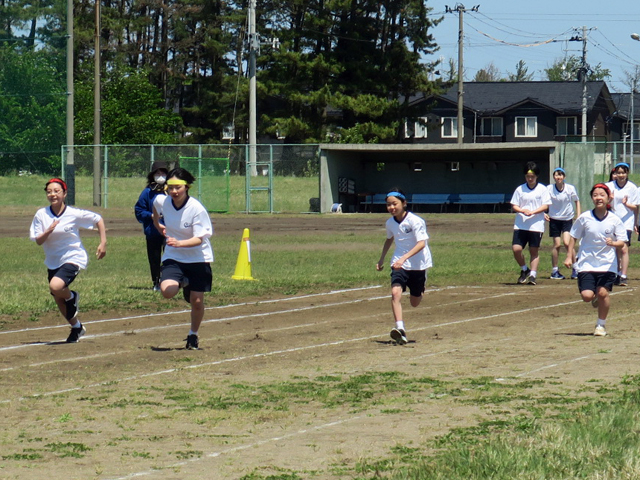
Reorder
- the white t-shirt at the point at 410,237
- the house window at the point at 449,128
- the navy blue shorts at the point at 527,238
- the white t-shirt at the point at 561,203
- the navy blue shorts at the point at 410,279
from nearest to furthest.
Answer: the white t-shirt at the point at 410,237 < the navy blue shorts at the point at 410,279 < the navy blue shorts at the point at 527,238 < the white t-shirt at the point at 561,203 < the house window at the point at 449,128

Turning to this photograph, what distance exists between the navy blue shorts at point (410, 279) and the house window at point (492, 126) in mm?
74006

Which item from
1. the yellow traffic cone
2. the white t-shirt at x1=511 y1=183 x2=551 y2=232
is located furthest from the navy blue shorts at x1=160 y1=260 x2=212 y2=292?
the white t-shirt at x1=511 y1=183 x2=551 y2=232

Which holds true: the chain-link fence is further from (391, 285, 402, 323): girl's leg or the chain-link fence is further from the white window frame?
the white window frame

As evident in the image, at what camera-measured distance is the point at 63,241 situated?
11.2 m

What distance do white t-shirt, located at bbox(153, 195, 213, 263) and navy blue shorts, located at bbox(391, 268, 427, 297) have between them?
6.93 ft

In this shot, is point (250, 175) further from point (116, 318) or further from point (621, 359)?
point (621, 359)

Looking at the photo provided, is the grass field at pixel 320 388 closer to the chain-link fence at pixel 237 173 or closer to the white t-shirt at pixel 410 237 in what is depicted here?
the white t-shirt at pixel 410 237

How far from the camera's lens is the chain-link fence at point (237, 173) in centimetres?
4456

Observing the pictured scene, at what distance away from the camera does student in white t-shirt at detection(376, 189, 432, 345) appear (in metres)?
11.1

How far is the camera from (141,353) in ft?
34.5

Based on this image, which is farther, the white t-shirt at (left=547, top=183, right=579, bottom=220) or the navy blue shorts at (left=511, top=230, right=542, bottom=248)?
the white t-shirt at (left=547, top=183, right=579, bottom=220)

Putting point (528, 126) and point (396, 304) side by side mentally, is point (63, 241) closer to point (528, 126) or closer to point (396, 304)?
point (396, 304)

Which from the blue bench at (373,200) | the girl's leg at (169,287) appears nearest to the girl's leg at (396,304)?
the girl's leg at (169,287)

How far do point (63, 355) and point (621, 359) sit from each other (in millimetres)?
5427
